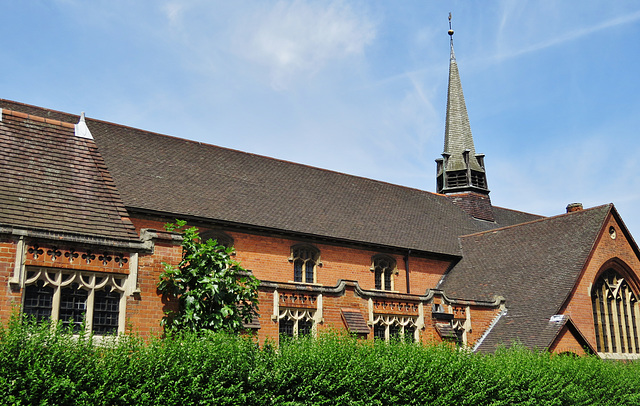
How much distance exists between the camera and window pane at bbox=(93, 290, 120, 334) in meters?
14.0

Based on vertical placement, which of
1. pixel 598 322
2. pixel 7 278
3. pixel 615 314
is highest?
pixel 7 278

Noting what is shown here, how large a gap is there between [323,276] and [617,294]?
43.5 ft

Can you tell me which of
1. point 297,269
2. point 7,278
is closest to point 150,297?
point 7,278

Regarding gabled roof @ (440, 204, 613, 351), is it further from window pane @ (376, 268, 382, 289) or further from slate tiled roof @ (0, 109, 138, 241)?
slate tiled roof @ (0, 109, 138, 241)

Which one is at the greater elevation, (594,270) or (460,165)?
(460,165)

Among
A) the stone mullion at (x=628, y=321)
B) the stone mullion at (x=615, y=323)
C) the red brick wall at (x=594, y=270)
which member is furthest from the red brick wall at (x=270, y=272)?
the stone mullion at (x=628, y=321)

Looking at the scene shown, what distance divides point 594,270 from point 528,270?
2.76 metres

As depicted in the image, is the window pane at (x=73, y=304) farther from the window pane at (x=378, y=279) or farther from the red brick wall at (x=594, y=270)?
the red brick wall at (x=594, y=270)

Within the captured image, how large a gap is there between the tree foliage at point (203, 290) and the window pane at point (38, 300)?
8.06 feet

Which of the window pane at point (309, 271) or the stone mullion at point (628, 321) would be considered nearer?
the window pane at point (309, 271)

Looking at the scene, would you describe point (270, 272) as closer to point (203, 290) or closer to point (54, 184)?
point (203, 290)

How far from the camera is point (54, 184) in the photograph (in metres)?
15.5

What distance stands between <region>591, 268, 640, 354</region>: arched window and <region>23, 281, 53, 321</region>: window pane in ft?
72.3

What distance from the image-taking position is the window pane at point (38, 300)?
13.2 metres
